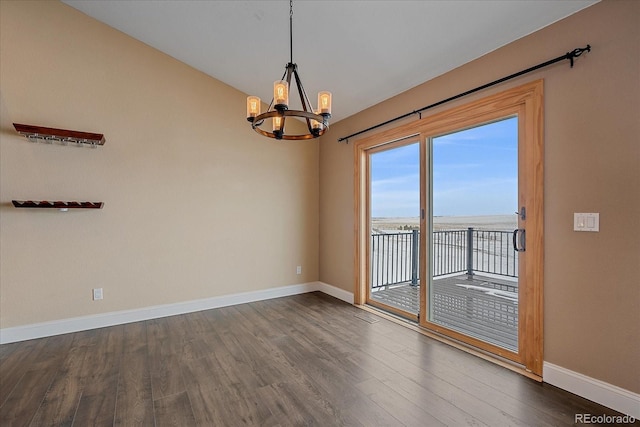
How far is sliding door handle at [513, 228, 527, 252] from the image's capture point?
2.44 metres

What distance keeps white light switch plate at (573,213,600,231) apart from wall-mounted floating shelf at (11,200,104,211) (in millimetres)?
4404

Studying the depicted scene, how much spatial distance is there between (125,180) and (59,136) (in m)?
0.73

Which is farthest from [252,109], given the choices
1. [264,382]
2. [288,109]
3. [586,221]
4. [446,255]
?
[446,255]

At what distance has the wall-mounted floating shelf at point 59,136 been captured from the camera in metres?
2.88

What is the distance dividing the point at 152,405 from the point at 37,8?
4056 mm

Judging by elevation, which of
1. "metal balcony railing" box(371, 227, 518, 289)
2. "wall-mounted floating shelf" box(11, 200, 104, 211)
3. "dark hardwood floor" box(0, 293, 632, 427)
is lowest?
"dark hardwood floor" box(0, 293, 632, 427)

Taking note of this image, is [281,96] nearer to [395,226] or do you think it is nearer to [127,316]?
[395,226]

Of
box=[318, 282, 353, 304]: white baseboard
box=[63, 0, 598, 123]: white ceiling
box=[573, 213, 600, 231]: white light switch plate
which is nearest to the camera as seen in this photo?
box=[573, 213, 600, 231]: white light switch plate

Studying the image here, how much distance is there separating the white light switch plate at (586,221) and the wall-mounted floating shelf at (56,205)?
4.40 m

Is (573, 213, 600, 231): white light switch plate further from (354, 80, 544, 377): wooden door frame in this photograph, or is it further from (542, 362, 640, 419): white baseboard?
(542, 362, 640, 419): white baseboard

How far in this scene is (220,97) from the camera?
13.7ft

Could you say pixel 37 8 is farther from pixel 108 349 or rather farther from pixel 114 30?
pixel 108 349

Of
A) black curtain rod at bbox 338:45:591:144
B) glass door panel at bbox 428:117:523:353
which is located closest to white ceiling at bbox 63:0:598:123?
black curtain rod at bbox 338:45:591:144

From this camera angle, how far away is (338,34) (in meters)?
2.85
